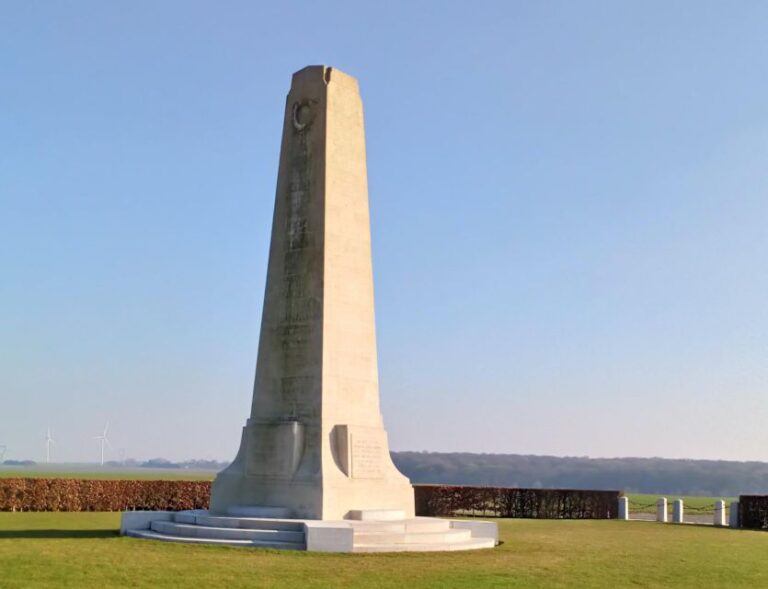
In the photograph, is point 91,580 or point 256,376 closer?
point 91,580

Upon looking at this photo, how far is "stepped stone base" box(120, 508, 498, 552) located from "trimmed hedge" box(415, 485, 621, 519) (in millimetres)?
18875

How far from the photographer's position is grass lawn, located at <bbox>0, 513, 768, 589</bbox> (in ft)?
42.3

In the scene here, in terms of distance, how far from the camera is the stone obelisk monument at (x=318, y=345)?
18.5 metres

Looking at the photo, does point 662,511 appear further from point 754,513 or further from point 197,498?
point 197,498

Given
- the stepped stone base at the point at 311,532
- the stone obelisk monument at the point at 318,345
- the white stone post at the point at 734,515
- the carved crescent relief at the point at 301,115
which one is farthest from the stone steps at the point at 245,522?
the white stone post at the point at 734,515

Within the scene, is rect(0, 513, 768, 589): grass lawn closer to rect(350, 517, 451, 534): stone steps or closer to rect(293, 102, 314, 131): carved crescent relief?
rect(350, 517, 451, 534): stone steps

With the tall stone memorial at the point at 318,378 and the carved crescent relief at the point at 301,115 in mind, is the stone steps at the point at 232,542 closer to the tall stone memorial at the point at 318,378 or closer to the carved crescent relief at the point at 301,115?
the tall stone memorial at the point at 318,378

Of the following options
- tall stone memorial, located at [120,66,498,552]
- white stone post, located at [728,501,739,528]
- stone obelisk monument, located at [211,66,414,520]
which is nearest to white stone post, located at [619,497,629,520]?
white stone post, located at [728,501,739,528]

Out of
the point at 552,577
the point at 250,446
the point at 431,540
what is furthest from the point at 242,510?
the point at 552,577

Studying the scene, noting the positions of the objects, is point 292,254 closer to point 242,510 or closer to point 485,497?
point 242,510

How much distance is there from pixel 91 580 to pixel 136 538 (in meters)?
5.26

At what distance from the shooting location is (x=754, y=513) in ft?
105

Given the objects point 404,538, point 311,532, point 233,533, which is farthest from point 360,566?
point 233,533

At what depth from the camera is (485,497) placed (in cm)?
3794
